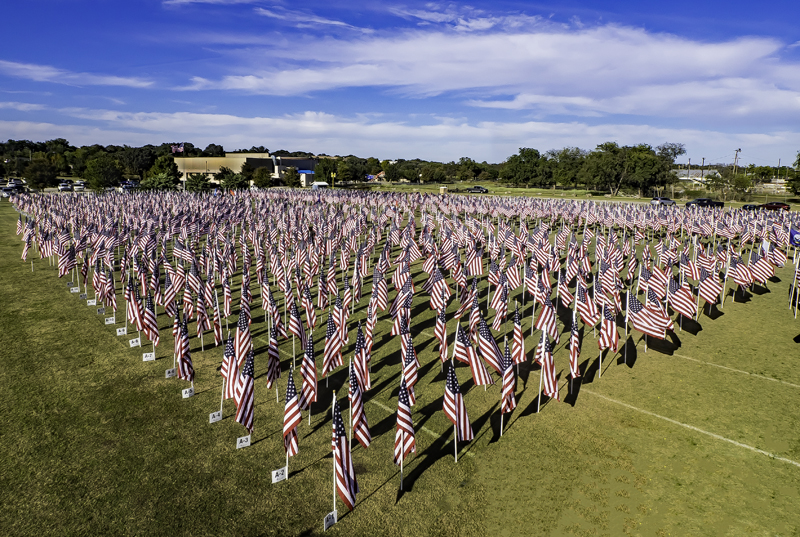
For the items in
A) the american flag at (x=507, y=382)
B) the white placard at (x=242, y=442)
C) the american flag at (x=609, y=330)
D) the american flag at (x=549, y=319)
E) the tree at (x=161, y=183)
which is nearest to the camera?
the white placard at (x=242, y=442)

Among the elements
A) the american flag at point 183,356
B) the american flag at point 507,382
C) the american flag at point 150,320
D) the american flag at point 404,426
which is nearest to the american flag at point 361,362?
the american flag at point 404,426

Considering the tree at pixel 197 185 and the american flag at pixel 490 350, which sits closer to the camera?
the american flag at pixel 490 350

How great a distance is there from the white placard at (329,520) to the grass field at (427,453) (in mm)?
118

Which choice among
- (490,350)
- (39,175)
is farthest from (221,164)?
(490,350)

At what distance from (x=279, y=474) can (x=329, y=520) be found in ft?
6.21

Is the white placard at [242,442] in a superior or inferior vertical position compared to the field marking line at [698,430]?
inferior

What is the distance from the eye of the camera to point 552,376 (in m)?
13.8

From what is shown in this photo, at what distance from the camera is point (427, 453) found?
12.2 meters

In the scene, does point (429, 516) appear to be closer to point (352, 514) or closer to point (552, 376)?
point (352, 514)

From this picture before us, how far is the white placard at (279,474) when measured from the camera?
36.1ft

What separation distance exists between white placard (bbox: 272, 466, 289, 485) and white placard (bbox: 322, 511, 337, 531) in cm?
167

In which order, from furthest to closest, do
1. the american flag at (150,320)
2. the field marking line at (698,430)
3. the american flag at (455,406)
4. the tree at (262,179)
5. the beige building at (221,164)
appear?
the beige building at (221,164) → the tree at (262,179) → the american flag at (150,320) → the field marking line at (698,430) → the american flag at (455,406)

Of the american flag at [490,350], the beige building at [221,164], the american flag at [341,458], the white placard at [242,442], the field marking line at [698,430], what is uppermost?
the beige building at [221,164]

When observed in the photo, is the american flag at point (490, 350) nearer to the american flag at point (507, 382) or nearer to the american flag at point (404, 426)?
the american flag at point (507, 382)
